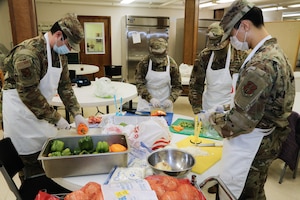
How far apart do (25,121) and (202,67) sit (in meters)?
1.50

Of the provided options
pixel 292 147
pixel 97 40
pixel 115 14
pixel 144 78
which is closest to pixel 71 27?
pixel 144 78

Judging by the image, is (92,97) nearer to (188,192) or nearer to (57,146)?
(57,146)

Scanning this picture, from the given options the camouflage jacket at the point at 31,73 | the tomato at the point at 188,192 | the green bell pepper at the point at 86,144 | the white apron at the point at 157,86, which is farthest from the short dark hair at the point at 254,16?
the white apron at the point at 157,86

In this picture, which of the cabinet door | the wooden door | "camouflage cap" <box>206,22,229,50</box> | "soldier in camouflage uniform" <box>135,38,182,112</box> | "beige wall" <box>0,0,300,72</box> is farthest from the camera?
the wooden door

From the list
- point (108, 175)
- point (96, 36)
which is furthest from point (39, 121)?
point (96, 36)

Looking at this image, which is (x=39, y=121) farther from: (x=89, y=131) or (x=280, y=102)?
(x=280, y=102)

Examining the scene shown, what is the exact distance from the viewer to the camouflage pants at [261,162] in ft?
4.09

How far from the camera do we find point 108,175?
118 cm

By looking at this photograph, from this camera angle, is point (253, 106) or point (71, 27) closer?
point (253, 106)

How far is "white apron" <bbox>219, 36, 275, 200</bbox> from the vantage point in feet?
4.00

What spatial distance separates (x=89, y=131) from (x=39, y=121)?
351mm

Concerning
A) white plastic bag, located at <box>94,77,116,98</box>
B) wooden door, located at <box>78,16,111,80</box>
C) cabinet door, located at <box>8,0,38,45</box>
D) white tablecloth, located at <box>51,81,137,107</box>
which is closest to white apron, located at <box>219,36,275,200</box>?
white tablecloth, located at <box>51,81,137,107</box>

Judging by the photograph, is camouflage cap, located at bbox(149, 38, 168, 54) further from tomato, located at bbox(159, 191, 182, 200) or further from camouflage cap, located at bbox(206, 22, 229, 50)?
tomato, located at bbox(159, 191, 182, 200)

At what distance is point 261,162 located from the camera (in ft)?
4.14
